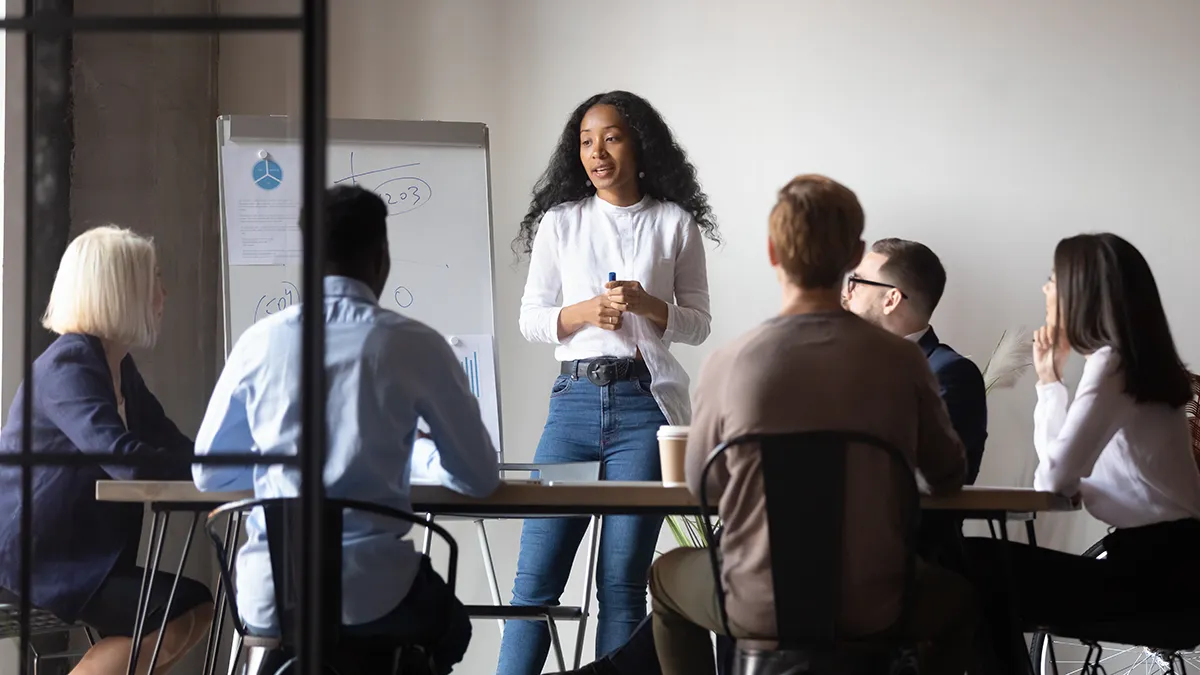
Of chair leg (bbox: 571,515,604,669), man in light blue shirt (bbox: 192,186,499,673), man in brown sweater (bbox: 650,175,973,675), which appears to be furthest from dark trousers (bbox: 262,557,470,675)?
chair leg (bbox: 571,515,604,669)

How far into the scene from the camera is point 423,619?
1922mm

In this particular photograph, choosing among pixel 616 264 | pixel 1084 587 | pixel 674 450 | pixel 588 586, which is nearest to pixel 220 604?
pixel 674 450

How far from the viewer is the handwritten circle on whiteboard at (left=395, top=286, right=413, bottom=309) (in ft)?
11.5

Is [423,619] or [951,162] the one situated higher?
[951,162]

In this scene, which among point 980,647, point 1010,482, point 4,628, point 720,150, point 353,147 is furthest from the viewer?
point 720,150

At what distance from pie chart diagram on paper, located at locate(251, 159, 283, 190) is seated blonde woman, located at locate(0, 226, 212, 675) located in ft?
0.67

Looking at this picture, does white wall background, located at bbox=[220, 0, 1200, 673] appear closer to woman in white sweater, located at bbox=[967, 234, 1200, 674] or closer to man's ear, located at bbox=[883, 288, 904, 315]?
man's ear, located at bbox=[883, 288, 904, 315]

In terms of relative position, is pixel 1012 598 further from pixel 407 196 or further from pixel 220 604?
pixel 407 196

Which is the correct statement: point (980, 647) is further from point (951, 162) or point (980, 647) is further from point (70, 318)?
point (951, 162)

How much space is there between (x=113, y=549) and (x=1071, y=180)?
9.90 feet

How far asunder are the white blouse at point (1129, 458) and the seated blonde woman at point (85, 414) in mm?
1508

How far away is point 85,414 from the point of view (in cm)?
175

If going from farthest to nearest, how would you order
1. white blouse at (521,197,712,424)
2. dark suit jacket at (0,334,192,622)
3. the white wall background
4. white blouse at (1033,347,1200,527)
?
the white wall background → white blouse at (521,197,712,424) → white blouse at (1033,347,1200,527) → dark suit jacket at (0,334,192,622)

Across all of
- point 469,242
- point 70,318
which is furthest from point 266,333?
point 469,242
